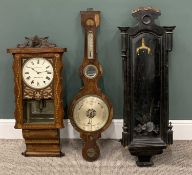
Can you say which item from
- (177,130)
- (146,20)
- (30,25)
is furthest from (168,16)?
(30,25)

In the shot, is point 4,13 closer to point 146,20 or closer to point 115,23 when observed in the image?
point 115,23

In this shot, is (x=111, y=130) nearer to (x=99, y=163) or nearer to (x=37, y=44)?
(x=99, y=163)

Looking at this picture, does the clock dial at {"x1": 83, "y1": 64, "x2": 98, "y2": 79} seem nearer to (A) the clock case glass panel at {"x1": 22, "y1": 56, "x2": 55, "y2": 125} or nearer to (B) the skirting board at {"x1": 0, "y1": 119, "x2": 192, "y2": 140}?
(A) the clock case glass panel at {"x1": 22, "y1": 56, "x2": 55, "y2": 125}

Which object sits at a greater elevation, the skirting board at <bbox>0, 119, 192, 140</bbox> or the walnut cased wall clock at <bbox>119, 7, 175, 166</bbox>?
the walnut cased wall clock at <bbox>119, 7, 175, 166</bbox>

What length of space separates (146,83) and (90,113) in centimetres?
37

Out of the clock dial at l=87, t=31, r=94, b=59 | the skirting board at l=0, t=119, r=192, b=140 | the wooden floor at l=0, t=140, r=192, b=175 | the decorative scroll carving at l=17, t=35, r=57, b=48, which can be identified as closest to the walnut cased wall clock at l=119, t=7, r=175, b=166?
the wooden floor at l=0, t=140, r=192, b=175

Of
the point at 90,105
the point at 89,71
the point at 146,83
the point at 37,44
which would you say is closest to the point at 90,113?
the point at 90,105

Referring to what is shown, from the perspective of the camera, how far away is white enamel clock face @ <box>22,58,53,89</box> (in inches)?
74.8

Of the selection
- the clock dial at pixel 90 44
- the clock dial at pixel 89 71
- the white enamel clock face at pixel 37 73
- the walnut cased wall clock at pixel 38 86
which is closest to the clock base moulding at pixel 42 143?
the walnut cased wall clock at pixel 38 86

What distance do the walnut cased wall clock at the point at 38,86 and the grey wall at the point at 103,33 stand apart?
0.74ft

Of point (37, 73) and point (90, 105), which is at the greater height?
point (37, 73)

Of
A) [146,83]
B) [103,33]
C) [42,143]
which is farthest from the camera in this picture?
[103,33]

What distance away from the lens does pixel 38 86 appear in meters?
1.91

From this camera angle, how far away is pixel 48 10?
2113mm
